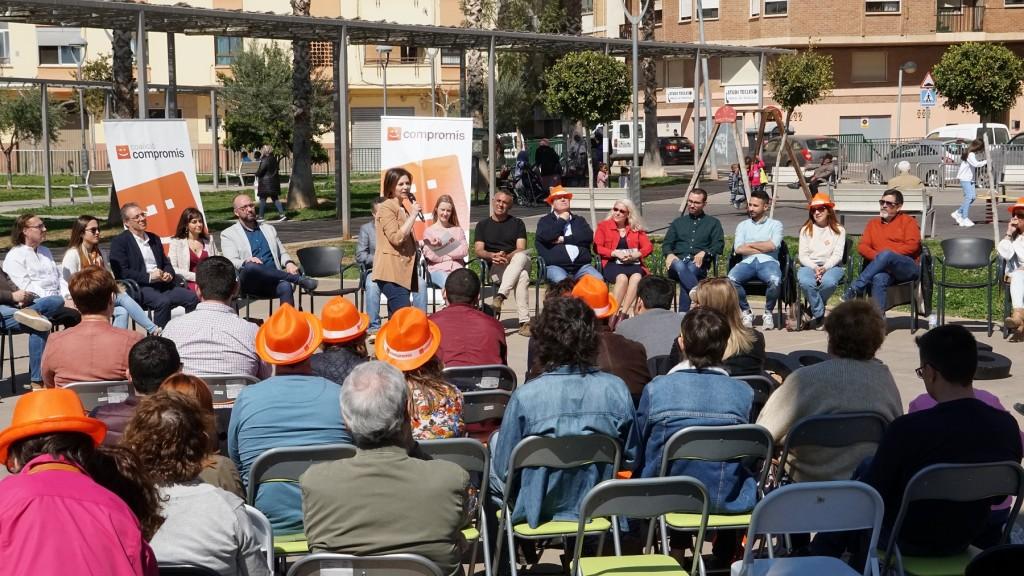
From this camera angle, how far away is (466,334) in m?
6.92

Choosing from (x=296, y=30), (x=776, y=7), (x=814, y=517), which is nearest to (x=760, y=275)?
(x=814, y=517)

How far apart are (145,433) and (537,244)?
8458 millimetres

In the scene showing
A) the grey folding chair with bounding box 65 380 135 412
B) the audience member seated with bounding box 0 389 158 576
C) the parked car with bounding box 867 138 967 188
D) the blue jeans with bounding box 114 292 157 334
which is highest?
the parked car with bounding box 867 138 967 188

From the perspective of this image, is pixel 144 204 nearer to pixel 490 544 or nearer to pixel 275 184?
pixel 490 544

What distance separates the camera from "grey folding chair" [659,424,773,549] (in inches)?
185

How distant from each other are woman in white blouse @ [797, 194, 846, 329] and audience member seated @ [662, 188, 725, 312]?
81cm

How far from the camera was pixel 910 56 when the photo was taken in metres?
52.4

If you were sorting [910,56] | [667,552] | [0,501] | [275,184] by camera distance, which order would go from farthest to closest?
[910,56]
[275,184]
[667,552]
[0,501]

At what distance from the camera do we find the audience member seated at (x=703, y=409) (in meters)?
4.87

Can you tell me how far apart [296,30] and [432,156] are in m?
6.54

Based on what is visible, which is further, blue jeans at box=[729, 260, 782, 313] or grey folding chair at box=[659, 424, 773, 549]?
blue jeans at box=[729, 260, 782, 313]

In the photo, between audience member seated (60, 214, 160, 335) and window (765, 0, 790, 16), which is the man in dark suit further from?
window (765, 0, 790, 16)

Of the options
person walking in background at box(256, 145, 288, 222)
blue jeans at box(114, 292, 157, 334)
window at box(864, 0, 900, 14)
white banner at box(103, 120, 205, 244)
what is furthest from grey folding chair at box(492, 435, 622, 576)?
window at box(864, 0, 900, 14)

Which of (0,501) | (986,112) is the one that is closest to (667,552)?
(0,501)
